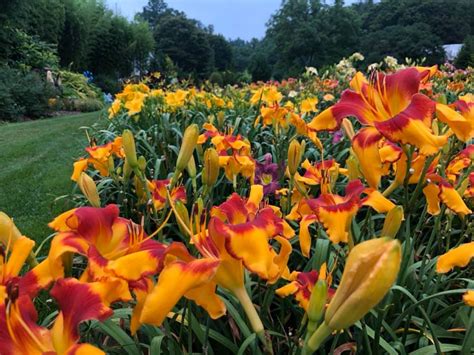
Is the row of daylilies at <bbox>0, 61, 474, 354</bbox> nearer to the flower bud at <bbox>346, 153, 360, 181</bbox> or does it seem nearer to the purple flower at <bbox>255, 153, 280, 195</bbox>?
the flower bud at <bbox>346, 153, 360, 181</bbox>

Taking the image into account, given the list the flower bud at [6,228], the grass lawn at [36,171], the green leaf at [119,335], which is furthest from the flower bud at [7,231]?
the grass lawn at [36,171]

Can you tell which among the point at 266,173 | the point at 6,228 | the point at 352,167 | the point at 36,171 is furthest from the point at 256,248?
the point at 36,171

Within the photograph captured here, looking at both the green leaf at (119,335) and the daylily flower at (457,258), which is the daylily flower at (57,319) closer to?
the green leaf at (119,335)

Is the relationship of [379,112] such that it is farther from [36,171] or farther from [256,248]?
[36,171]

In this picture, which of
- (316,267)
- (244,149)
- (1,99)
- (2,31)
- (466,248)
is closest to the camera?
(466,248)

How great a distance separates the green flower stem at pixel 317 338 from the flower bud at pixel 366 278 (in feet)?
0.07

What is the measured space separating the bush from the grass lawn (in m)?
1.71

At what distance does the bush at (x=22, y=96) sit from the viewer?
10.1 metres

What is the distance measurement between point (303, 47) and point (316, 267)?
44523mm

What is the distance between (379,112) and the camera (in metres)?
0.98

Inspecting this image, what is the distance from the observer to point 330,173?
1442mm

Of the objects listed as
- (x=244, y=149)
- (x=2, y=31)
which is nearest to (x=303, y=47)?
(x=2, y=31)

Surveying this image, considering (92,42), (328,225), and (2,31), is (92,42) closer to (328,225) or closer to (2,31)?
(2,31)

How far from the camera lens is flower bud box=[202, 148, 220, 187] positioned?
1.17 metres
